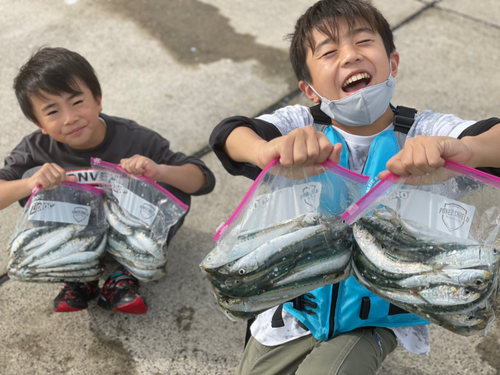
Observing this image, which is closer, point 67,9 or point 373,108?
point 373,108

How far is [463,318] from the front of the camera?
134 cm

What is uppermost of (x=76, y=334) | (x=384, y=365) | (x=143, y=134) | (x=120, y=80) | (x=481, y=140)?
(x=481, y=140)

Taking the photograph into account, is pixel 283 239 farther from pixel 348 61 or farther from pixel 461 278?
pixel 348 61

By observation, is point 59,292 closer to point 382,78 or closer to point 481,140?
point 382,78

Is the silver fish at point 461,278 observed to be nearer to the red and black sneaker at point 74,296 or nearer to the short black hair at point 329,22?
the short black hair at point 329,22

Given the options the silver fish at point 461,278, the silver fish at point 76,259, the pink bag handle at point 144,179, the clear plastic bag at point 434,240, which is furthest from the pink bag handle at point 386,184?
the silver fish at point 76,259

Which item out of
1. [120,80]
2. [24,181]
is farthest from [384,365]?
[120,80]

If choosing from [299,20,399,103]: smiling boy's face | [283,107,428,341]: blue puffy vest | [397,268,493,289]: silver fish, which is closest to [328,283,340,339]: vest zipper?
[283,107,428,341]: blue puffy vest

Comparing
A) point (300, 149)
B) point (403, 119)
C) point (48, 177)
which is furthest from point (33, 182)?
point (403, 119)

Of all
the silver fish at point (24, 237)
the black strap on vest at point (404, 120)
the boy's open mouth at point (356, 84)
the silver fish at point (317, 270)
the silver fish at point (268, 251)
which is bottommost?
the silver fish at point (24, 237)

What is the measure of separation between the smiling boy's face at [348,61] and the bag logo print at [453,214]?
1.74 feet

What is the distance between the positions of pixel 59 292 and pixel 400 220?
1.66 metres

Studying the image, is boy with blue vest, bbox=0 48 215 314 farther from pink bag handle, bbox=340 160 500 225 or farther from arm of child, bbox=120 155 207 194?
pink bag handle, bbox=340 160 500 225

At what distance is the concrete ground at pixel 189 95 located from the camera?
2.12 meters
